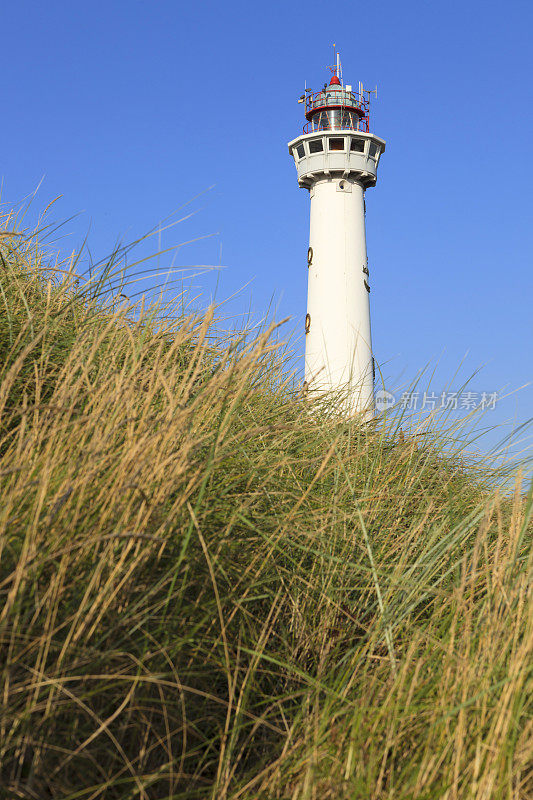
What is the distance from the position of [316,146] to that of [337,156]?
2.51 ft

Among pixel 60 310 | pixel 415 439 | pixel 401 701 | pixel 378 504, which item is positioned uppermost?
pixel 60 310

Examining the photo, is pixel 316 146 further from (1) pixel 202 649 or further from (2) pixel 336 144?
(1) pixel 202 649

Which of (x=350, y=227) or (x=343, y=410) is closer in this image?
(x=343, y=410)

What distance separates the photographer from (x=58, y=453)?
69.0 inches

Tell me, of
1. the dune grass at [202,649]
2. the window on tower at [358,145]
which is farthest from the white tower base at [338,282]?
the dune grass at [202,649]

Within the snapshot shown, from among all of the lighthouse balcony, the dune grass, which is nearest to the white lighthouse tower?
the lighthouse balcony

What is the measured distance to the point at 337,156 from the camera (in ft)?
55.9

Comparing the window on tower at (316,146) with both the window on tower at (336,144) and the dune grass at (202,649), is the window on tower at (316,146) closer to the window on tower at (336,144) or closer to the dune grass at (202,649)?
the window on tower at (336,144)

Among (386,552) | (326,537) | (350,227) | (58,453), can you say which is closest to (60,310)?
(58,453)

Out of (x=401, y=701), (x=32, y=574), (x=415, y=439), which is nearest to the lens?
(x=32, y=574)

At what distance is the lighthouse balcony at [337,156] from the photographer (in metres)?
17.0

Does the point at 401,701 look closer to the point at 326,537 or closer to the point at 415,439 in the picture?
the point at 326,537

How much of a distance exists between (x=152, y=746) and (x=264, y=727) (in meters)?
0.40

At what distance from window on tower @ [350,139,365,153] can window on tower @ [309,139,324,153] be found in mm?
810
